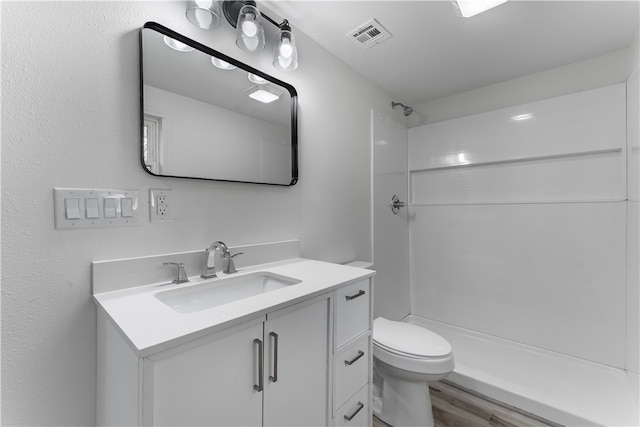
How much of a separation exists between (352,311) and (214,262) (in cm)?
61

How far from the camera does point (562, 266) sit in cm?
202

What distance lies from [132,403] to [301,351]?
0.47 m

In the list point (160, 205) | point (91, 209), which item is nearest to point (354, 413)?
point (160, 205)

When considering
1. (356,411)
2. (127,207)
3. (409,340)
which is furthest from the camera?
(409,340)

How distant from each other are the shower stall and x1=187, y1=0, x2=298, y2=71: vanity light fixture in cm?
105

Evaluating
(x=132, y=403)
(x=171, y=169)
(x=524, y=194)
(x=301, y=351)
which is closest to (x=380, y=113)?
(x=524, y=194)

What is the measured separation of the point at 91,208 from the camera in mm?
897

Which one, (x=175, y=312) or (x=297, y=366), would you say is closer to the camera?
(x=175, y=312)

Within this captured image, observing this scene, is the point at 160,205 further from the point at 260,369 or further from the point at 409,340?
the point at 409,340

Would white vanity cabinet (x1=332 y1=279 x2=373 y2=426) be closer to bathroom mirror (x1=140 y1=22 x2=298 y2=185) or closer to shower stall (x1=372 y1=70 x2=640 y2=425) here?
bathroom mirror (x1=140 y1=22 x2=298 y2=185)

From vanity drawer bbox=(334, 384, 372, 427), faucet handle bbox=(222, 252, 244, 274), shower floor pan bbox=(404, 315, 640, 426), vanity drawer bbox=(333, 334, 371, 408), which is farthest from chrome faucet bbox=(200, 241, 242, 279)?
shower floor pan bbox=(404, 315, 640, 426)

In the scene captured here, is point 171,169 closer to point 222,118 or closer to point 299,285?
point 222,118

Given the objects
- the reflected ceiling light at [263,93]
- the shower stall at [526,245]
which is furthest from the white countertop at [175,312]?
the shower stall at [526,245]

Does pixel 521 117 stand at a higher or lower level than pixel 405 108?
lower
